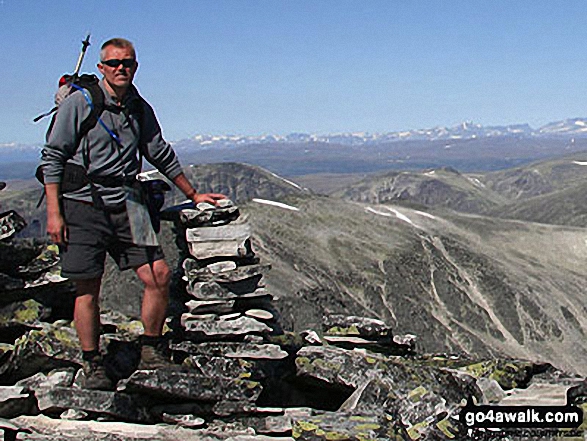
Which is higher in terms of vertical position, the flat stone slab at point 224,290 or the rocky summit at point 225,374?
the flat stone slab at point 224,290

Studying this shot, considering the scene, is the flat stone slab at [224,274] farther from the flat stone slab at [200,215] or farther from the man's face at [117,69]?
the man's face at [117,69]

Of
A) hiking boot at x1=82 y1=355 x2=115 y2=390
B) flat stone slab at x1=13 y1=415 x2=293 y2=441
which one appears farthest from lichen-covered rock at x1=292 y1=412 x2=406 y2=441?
hiking boot at x1=82 y1=355 x2=115 y2=390

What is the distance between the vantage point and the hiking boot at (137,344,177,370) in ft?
37.4

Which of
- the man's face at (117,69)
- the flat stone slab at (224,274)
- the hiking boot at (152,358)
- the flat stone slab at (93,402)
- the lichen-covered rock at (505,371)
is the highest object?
the man's face at (117,69)

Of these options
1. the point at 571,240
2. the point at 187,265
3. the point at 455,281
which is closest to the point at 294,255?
the point at 455,281

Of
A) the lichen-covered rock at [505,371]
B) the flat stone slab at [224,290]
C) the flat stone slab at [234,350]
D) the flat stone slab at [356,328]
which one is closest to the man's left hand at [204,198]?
the flat stone slab at [224,290]

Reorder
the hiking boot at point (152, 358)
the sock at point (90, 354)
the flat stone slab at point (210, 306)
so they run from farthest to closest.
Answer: the flat stone slab at point (210, 306) < the hiking boot at point (152, 358) < the sock at point (90, 354)

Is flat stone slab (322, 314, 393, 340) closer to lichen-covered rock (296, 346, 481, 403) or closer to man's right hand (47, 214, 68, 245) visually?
lichen-covered rock (296, 346, 481, 403)

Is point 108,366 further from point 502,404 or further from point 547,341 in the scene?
point 547,341

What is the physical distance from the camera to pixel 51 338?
40.8 ft

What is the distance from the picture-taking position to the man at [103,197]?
1031 centimetres

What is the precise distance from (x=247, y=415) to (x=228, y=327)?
2.37 metres

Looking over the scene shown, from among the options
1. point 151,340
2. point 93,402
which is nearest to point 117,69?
point 151,340

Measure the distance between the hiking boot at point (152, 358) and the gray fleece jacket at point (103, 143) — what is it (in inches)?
105
